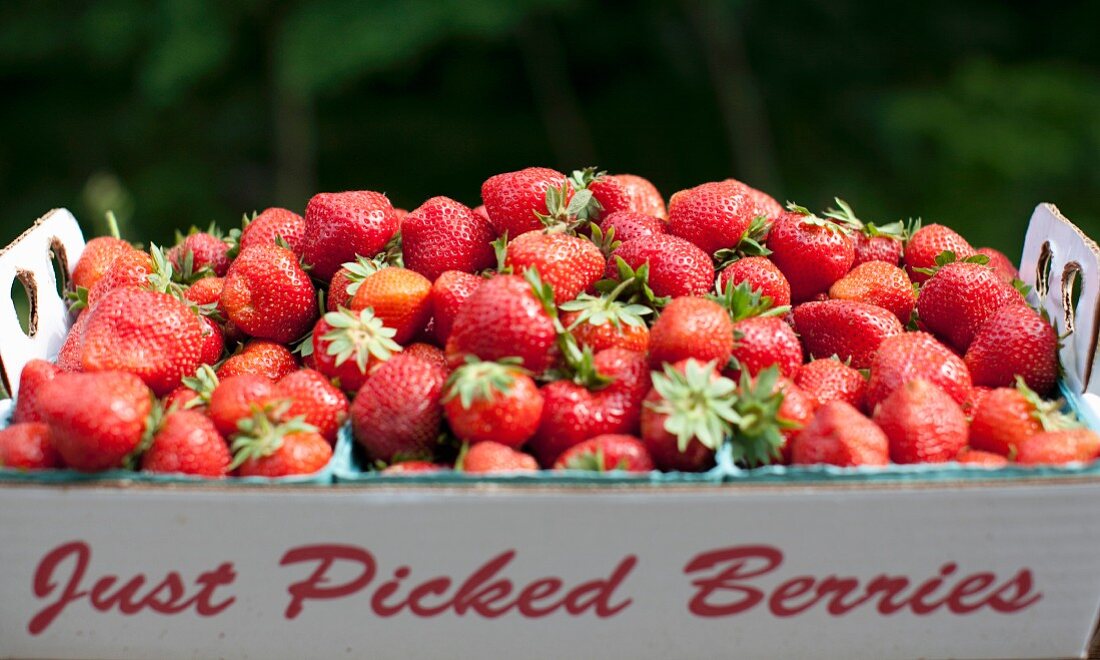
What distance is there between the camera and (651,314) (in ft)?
5.31

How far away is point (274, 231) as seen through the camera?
72.7 inches

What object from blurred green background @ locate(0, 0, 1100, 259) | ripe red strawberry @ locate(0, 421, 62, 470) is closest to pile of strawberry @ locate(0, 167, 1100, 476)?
ripe red strawberry @ locate(0, 421, 62, 470)

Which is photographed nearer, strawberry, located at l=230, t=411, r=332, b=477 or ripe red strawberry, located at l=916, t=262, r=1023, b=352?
strawberry, located at l=230, t=411, r=332, b=477

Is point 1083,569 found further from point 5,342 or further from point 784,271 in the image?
point 5,342

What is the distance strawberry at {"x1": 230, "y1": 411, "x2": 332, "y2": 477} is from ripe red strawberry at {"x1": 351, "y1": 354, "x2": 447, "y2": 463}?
7cm

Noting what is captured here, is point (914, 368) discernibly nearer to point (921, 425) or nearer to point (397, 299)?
point (921, 425)

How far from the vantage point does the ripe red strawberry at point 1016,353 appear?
5.18 ft

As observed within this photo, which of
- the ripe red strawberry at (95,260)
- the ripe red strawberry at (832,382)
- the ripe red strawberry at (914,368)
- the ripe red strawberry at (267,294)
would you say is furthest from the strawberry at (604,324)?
the ripe red strawberry at (95,260)

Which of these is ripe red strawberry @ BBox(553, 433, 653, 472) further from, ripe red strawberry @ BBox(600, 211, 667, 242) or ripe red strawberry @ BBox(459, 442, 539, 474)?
ripe red strawberry @ BBox(600, 211, 667, 242)

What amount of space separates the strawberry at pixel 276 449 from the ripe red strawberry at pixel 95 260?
0.68m

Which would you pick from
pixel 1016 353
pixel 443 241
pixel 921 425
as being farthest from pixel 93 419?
pixel 1016 353

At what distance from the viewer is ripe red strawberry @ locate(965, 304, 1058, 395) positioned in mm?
1580

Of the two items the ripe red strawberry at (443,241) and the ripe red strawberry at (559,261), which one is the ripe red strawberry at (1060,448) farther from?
the ripe red strawberry at (443,241)

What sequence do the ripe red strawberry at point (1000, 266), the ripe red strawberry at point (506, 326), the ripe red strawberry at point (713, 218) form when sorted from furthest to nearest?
the ripe red strawberry at point (1000, 266) → the ripe red strawberry at point (713, 218) → the ripe red strawberry at point (506, 326)
